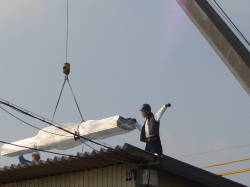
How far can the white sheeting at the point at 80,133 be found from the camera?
47.6ft

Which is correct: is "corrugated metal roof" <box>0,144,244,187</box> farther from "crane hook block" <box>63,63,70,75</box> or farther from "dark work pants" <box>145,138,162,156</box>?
"crane hook block" <box>63,63,70,75</box>

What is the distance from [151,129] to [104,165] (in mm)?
1509

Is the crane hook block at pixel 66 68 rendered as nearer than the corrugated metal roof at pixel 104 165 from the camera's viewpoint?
No

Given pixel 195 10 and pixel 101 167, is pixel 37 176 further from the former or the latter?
pixel 195 10

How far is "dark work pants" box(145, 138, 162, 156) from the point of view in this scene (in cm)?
1343

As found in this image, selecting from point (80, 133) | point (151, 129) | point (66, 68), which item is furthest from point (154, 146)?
point (66, 68)

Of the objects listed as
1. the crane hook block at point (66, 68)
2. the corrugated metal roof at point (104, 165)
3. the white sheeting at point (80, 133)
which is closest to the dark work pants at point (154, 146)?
the corrugated metal roof at point (104, 165)

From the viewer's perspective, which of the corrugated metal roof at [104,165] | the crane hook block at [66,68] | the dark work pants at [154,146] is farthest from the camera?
the crane hook block at [66,68]

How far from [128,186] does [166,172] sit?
1.28m

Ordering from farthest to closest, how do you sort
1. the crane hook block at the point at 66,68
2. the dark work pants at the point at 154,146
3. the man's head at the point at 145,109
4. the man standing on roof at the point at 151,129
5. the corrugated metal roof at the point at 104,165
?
the crane hook block at the point at 66,68
the man's head at the point at 145,109
the man standing on roof at the point at 151,129
the dark work pants at the point at 154,146
the corrugated metal roof at the point at 104,165

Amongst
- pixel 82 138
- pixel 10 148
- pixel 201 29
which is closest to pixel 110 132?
pixel 82 138

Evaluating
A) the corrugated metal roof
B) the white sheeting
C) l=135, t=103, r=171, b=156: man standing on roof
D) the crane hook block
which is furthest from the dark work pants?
the crane hook block

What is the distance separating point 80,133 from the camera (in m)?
14.8

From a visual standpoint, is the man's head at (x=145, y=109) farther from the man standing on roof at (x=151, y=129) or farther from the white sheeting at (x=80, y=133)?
the white sheeting at (x=80, y=133)
